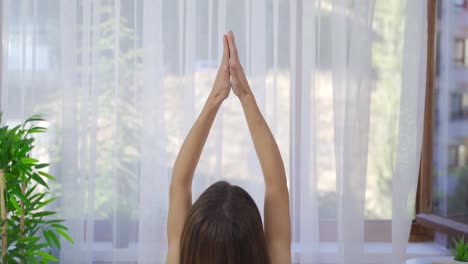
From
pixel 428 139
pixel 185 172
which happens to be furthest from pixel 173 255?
pixel 428 139

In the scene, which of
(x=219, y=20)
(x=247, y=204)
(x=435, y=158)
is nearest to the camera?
(x=247, y=204)

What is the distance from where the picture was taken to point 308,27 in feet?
10.5

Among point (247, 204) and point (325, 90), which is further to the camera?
point (325, 90)

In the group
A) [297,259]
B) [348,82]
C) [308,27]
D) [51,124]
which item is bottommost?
[297,259]

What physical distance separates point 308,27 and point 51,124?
4.61ft

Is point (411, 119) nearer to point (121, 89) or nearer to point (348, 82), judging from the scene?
point (348, 82)

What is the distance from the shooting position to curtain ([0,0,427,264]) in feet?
10.5

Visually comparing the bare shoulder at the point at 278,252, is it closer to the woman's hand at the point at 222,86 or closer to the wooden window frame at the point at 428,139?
the woman's hand at the point at 222,86

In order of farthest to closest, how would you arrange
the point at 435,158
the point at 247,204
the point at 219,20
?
1. the point at 435,158
2. the point at 219,20
3. the point at 247,204

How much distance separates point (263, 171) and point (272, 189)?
0.07 meters

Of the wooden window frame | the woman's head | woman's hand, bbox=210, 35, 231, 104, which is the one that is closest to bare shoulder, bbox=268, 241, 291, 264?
the woman's head

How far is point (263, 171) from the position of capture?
6.17 ft

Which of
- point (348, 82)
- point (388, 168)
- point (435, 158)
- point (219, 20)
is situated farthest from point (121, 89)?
point (435, 158)

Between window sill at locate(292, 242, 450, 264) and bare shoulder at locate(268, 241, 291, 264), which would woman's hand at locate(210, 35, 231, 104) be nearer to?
bare shoulder at locate(268, 241, 291, 264)
